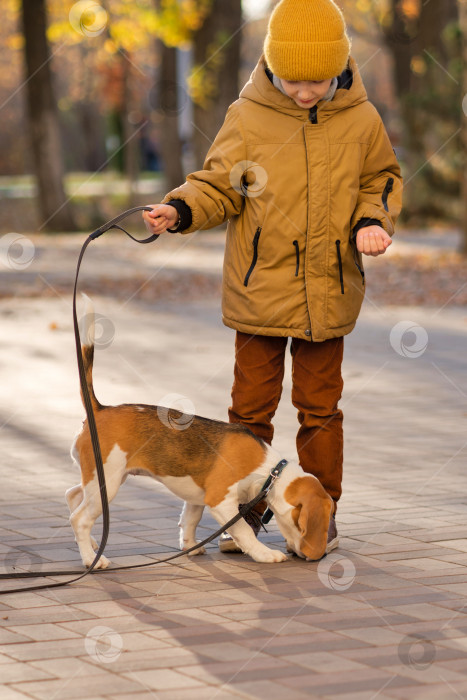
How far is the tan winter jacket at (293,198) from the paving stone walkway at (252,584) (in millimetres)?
980

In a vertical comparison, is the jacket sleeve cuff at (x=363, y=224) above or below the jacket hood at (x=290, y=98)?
below

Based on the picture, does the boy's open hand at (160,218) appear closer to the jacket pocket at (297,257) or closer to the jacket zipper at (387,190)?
the jacket pocket at (297,257)

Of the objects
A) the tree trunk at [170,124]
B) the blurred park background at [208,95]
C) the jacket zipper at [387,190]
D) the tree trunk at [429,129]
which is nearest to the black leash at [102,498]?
the jacket zipper at [387,190]

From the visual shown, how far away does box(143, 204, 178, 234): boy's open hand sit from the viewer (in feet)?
14.8

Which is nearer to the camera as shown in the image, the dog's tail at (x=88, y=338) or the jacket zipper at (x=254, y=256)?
the dog's tail at (x=88, y=338)

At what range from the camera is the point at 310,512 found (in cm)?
452

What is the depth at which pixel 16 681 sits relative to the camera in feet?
11.1

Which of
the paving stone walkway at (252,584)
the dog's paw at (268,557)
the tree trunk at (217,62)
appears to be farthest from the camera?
the tree trunk at (217,62)

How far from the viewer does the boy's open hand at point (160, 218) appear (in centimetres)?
452

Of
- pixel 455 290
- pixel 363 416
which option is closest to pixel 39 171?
pixel 455 290

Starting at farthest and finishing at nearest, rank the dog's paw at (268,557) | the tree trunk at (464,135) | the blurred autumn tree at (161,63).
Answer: the blurred autumn tree at (161,63) → the tree trunk at (464,135) → the dog's paw at (268,557)

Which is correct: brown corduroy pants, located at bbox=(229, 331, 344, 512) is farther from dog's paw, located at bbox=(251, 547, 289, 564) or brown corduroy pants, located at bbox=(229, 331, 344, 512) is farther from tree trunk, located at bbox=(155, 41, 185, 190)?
tree trunk, located at bbox=(155, 41, 185, 190)

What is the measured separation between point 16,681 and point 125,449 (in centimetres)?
124

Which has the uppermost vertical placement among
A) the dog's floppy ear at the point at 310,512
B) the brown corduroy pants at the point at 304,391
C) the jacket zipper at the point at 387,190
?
the jacket zipper at the point at 387,190
